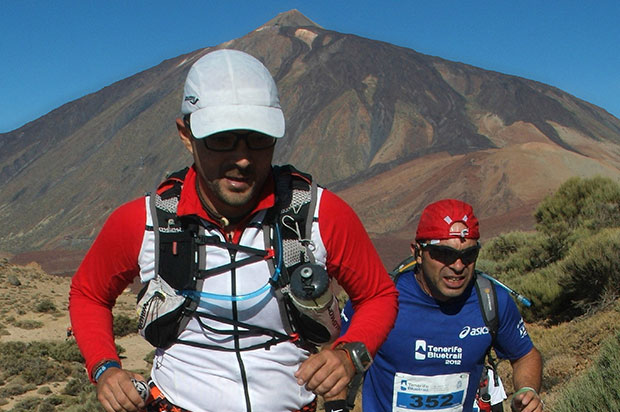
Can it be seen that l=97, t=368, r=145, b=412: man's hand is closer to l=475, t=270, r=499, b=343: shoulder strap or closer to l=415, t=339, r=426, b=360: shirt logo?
l=415, t=339, r=426, b=360: shirt logo

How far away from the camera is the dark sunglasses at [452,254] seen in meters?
3.52

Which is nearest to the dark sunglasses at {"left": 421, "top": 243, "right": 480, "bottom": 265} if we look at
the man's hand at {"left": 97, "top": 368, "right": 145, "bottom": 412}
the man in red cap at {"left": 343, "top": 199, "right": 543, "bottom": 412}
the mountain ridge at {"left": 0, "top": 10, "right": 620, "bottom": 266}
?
the man in red cap at {"left": 343, "top": 199, "right": 543, "bottom": 412}

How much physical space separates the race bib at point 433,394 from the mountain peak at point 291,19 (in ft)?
564

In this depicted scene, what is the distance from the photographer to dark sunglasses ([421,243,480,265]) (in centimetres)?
352

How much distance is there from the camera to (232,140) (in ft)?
6.80

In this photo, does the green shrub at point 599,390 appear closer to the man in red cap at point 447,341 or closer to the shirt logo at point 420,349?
the man in red cap at point 447,341

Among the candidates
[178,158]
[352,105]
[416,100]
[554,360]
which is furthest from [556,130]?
[554,360]

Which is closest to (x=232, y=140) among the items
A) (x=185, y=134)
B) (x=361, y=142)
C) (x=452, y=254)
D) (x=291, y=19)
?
(x=185, y=134)

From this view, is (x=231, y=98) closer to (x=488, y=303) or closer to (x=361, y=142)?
(x=488, y=303)

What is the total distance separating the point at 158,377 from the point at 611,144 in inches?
4078

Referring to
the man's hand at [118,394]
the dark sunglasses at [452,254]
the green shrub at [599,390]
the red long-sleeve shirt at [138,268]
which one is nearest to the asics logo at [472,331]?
the dark sunglasses at [452,254]

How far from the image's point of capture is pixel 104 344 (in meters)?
2.17

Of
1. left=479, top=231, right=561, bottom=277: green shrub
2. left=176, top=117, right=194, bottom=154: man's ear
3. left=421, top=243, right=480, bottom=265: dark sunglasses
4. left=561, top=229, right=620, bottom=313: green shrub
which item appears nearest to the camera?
left=176, top=117, right=194, bottom=154: man's ear

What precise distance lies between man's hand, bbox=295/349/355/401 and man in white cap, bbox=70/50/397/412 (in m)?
0.13
